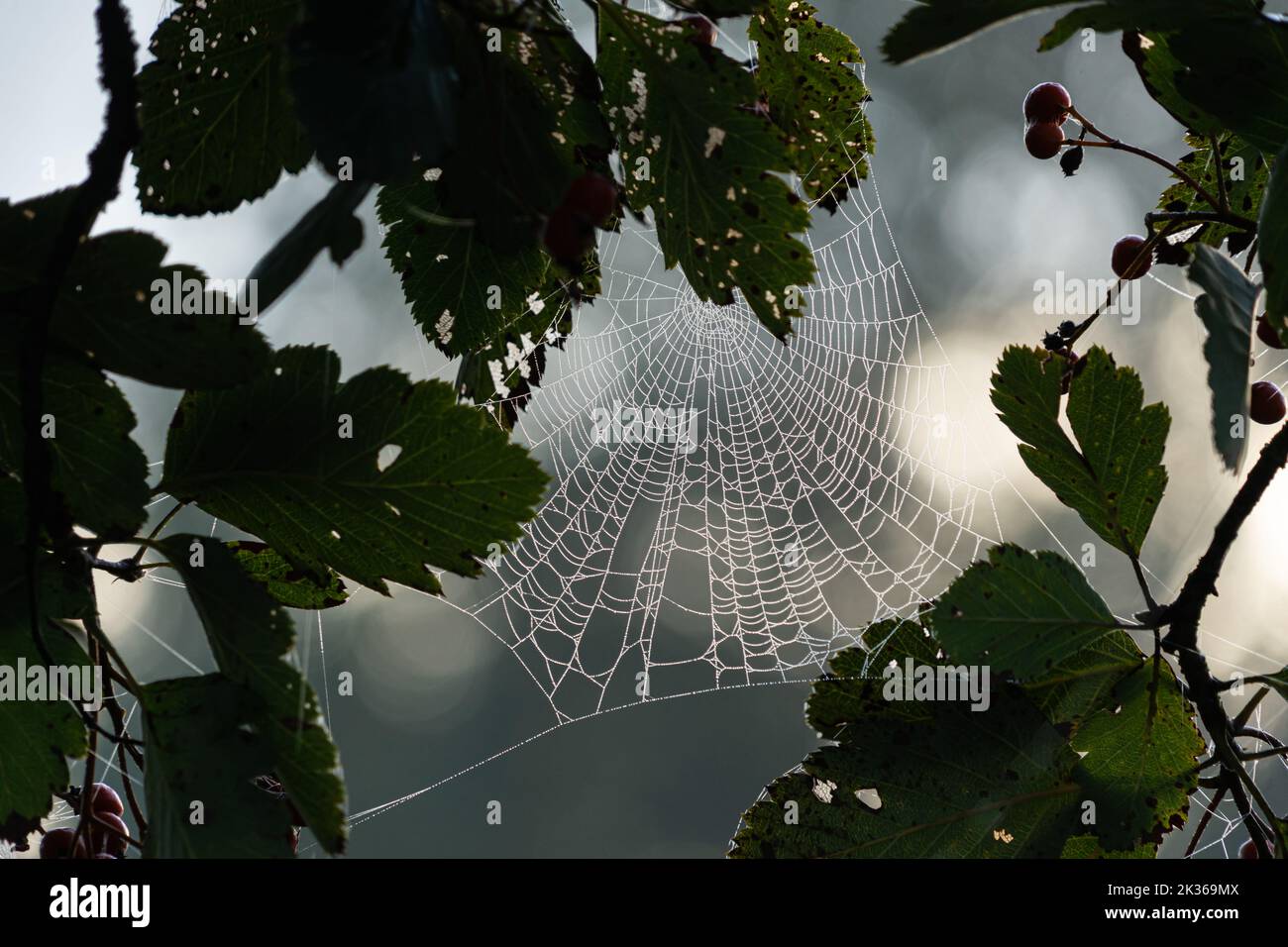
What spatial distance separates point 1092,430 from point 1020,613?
147mm

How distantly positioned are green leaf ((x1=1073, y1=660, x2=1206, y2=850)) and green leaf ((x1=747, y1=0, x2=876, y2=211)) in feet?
1.48

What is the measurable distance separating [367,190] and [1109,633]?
609mm

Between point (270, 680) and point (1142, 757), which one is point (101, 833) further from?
point (1142, 757)

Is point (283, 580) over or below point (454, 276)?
below

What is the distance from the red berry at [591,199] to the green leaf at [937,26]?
0.14 metres

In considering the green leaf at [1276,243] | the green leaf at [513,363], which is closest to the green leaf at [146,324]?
the green leaf at [513,363]

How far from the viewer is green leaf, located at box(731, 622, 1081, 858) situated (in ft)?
2.11

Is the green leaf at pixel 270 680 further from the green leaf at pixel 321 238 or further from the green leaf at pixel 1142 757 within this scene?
the green leaf at pixel 1142 757

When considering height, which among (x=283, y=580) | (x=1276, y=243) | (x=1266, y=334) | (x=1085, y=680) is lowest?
(x=1085, y=680)

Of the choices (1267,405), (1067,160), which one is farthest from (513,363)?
(1267,405)

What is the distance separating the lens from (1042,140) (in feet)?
3.43
